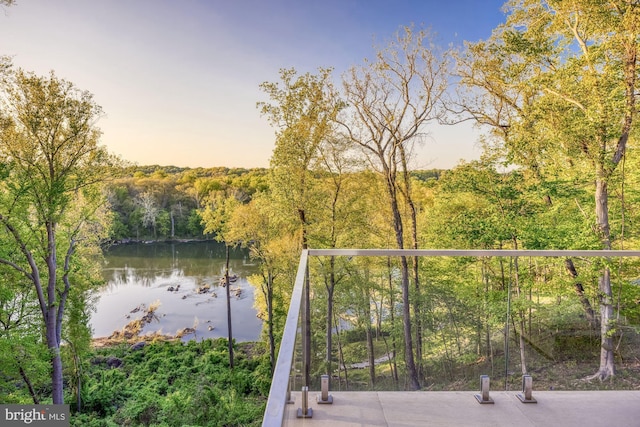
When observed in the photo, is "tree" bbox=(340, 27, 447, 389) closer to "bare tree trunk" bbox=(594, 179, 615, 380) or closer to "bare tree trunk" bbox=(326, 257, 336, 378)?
"bare tree trunk" bbox=(594, 179, 615, 380)

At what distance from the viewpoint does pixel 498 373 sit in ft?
8.97

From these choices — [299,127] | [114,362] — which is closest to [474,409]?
[299,127]

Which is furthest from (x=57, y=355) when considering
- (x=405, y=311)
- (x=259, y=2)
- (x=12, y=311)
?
(x=259, y=2)

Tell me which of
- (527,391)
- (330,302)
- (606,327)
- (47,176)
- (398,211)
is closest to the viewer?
(527,391)

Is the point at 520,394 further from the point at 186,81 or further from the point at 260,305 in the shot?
the point at 186,81

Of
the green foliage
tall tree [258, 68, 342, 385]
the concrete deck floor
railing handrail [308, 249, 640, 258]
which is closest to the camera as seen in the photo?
the concrete deck floor

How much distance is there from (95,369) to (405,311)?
16585 mm

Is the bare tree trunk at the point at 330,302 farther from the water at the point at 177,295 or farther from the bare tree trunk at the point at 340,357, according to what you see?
the water at the point at 177,295

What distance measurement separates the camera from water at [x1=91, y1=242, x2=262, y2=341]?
19328 millimetres

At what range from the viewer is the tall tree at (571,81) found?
7191 mm

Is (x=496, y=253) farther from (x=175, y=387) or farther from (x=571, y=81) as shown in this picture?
(x=175, y=387)

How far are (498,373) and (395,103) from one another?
31.4 ft

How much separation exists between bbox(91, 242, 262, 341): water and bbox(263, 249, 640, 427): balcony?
54.8 ft

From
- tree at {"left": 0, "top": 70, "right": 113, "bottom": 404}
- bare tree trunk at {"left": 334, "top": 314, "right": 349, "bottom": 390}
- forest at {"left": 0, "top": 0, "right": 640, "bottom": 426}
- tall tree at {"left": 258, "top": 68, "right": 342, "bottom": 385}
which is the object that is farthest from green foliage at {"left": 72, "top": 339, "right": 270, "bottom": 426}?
bare tree trunk at {"left": 334, "top": 314, "right": 349, "bottom": 390}
